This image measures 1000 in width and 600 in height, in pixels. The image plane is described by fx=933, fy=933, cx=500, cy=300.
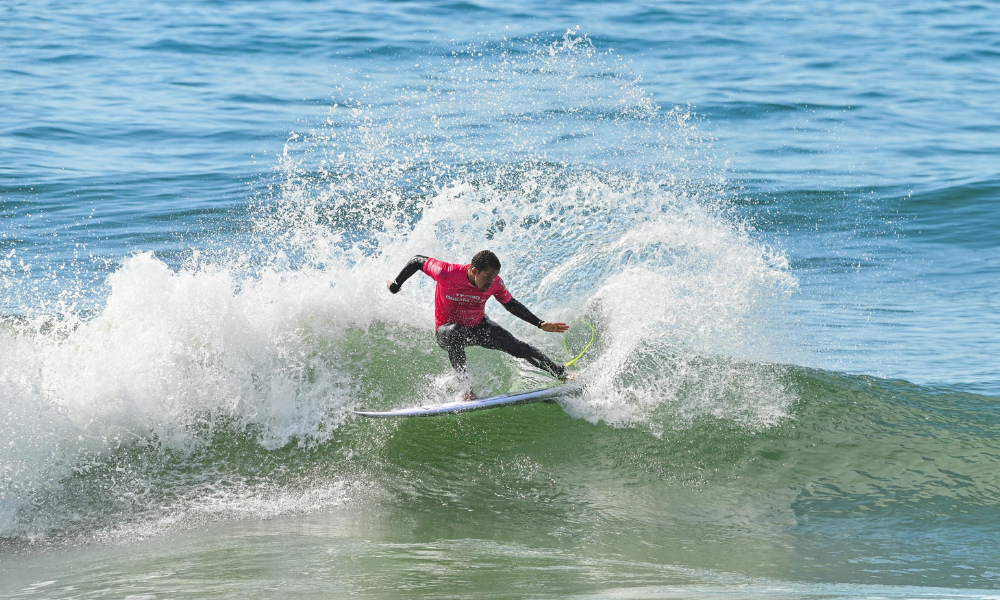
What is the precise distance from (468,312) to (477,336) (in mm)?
254

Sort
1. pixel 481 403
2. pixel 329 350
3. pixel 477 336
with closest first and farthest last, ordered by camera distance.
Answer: pixel 481 403 → pixel 477 336 → pixel 329 350

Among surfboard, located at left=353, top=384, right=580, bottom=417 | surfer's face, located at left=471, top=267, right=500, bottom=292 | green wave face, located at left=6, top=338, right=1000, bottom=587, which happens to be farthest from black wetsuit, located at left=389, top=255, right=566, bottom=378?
green wave face, located at left=6, top=338, right=1000, bottom=587

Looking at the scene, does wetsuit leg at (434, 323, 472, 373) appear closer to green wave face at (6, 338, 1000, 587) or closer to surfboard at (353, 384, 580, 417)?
surfboard at (353, 384, 580, 417)

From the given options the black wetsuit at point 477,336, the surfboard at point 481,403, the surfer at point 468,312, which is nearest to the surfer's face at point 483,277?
the surfer at point 468,312

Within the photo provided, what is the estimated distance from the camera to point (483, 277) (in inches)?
297

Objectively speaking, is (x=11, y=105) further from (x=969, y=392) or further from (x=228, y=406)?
(x=969, y=392)

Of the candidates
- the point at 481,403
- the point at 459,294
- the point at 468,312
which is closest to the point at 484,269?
the point at 459,294

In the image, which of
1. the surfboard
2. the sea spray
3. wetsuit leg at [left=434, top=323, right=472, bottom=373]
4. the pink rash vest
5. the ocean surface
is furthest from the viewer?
wetsuit leg at [left=434, top=323, right=472, bottom=373]

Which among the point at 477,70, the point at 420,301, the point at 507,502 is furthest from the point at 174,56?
the point at 507,502

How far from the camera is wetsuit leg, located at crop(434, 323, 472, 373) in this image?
7.98 metres

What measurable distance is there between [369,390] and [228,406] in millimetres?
1218

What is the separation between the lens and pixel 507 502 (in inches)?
277

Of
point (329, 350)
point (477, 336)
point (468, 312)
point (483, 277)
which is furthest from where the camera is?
point (329, 350)

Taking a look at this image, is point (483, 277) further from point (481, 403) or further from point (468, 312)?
point (481, 403)
